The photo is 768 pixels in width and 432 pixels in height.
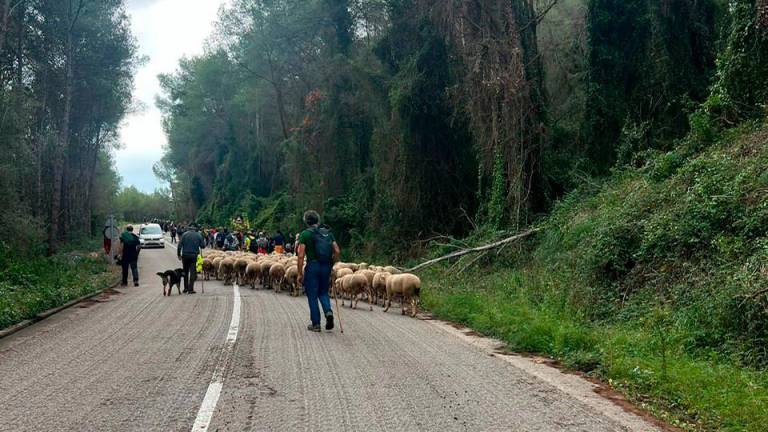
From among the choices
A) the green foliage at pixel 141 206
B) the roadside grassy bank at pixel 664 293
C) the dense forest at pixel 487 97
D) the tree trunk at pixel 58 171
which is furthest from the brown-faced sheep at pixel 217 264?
the green foliage at pixel 141 206

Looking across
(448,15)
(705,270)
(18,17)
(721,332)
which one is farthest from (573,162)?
(18,17)

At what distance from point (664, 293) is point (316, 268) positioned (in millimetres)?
5910

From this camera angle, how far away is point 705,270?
10.1 m

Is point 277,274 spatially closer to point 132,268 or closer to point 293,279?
point 293,279

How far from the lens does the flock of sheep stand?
45.5 feet

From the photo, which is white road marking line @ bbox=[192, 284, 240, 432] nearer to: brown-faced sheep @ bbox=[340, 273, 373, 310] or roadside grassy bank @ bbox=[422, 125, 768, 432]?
roadside grassy bank @ bbox=[422, 125, 768, 432]

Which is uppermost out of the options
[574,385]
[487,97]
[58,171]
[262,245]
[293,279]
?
[487,97]

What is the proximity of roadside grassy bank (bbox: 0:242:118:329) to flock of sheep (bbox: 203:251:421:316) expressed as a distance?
3.82 meters

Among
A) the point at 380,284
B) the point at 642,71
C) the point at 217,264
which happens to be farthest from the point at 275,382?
the point at 642,71

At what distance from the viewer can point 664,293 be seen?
34.6ft

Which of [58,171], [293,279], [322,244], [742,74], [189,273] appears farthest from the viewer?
[58,171]

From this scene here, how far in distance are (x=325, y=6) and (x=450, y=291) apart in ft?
76.1

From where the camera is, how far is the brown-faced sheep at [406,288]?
13.6m

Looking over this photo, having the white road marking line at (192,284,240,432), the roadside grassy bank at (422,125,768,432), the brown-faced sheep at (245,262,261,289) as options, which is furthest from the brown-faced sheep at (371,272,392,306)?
the brown-faced sheep at (245,262,261,289)
